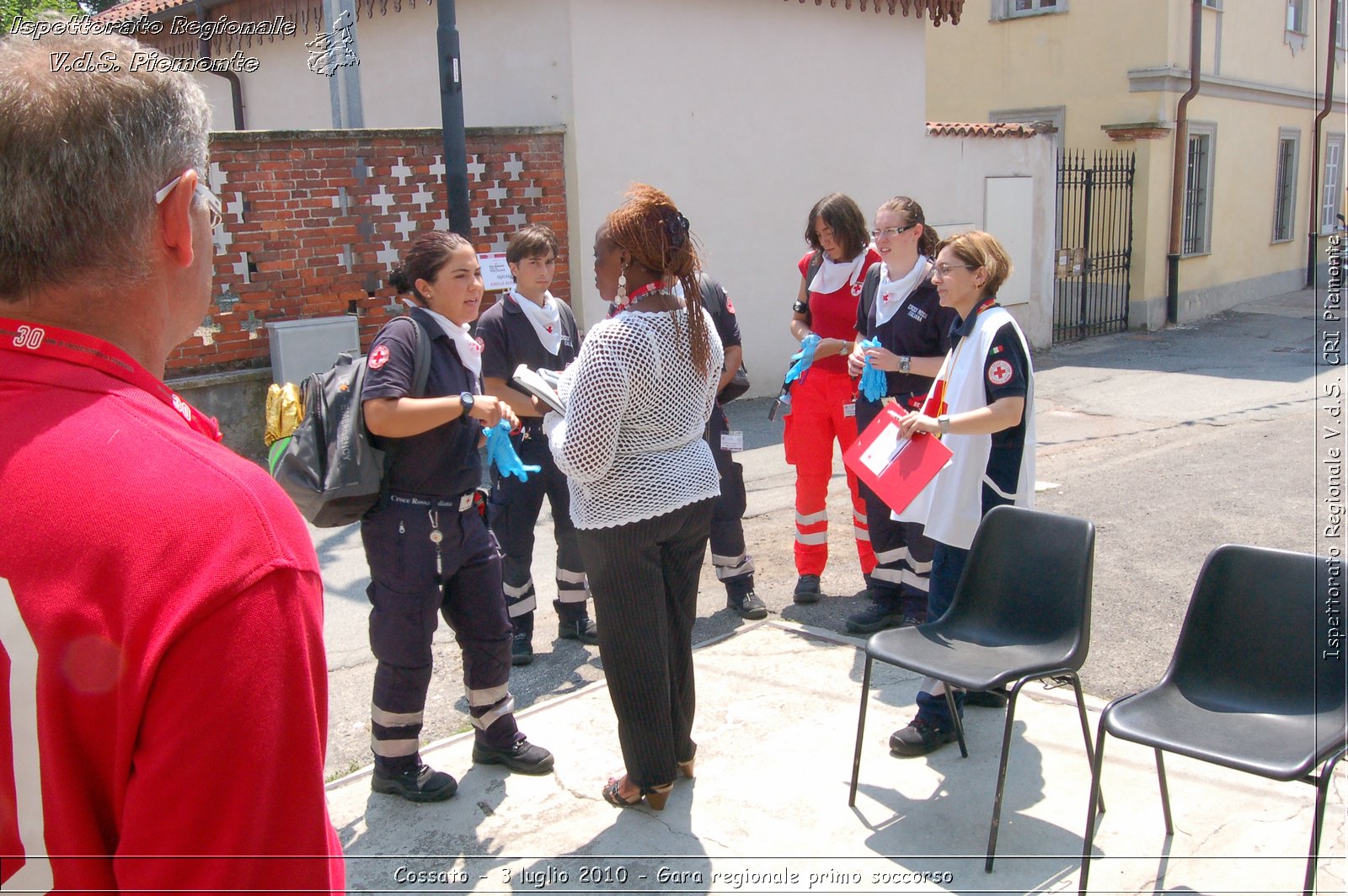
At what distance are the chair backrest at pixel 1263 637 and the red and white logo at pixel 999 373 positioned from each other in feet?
3.02

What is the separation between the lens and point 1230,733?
2.85 m

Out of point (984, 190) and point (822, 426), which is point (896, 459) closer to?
point (822, 426)

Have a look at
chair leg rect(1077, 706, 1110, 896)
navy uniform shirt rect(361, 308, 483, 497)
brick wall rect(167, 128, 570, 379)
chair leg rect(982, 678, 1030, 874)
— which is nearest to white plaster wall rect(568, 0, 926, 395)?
brick wall rect(167, 128, 570, 379)

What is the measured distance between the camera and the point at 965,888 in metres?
3.03

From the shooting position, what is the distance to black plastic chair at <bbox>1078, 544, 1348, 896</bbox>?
2729mm

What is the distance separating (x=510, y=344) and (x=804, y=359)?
149cm

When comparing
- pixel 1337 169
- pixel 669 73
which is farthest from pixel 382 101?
pixel 1337 169

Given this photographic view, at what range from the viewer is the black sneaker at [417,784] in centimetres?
359

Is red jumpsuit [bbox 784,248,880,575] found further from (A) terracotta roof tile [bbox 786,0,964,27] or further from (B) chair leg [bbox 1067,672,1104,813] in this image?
(A) terracotta roof tile [bbox 786,0,964,27]

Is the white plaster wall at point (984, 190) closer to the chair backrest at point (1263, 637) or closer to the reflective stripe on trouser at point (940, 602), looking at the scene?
the reflective stripe on trouser at point (940, 602)

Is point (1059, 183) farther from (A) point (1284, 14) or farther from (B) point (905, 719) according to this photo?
(B) point (905, 719)

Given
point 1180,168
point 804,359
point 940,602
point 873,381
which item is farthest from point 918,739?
point 1180,168

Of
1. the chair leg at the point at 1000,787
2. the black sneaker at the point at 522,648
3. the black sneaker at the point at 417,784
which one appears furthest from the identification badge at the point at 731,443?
the chair leg at the point at 1000,787

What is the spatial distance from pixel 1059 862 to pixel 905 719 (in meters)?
1.02
